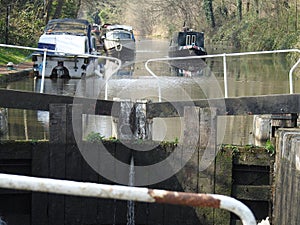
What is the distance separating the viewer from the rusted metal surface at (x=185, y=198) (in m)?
3.02

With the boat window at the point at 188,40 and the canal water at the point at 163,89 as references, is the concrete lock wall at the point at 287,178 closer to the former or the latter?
the canal water at the point at 163,89

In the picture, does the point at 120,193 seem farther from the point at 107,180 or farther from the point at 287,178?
the point at 107,180

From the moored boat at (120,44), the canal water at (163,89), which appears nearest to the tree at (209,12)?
the moored boat at (120,44)

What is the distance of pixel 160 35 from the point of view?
83.4m

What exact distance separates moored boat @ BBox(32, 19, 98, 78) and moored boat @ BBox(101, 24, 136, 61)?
12.2 meters

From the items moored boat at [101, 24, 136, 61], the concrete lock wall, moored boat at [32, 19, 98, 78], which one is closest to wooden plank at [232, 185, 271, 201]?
the concrete lock wall

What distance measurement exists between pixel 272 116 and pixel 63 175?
11.0ft

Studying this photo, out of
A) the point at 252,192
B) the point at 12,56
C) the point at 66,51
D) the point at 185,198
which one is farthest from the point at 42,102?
the point at 12,56

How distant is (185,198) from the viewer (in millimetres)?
3021

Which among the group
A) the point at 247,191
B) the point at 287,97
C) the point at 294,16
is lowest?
the point at 247,191

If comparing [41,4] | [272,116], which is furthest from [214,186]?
[41,4]

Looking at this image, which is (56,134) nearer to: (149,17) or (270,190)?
(270,190)

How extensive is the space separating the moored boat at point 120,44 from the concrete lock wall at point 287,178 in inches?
1188

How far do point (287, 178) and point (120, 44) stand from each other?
1311 inches
